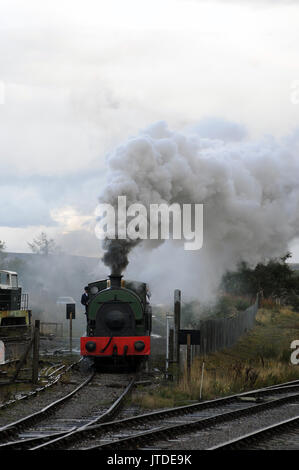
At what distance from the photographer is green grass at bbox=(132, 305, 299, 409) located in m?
14.0

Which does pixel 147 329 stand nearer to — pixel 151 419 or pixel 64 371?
pixel 64 371

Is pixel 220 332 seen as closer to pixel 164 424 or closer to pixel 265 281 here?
pixel 164 424

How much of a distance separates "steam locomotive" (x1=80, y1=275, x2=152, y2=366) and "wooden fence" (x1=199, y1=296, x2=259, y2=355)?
9.50 feet

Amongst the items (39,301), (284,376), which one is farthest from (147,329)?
(39,301)

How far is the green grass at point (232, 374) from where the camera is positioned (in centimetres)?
1398

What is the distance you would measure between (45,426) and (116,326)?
7.61m

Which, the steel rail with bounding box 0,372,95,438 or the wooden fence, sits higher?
the wooden fence

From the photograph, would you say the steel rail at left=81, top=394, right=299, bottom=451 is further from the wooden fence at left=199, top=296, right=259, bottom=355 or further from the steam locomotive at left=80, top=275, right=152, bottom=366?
the wooden fence at left=199, top=296, right=259, bottom=355

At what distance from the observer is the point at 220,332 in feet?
77.8

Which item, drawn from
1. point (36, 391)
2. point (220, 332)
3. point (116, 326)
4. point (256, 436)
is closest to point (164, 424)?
point (256, 436)

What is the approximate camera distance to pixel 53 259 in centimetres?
7256

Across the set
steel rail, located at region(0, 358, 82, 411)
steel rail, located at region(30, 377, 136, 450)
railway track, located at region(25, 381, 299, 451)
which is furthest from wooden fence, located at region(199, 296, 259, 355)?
railway track, located at region(25, 381, 299, 451)

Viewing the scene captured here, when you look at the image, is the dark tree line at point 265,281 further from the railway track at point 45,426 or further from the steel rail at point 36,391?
the railway track at point 45,426

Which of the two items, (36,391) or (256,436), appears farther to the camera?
(36,391)
